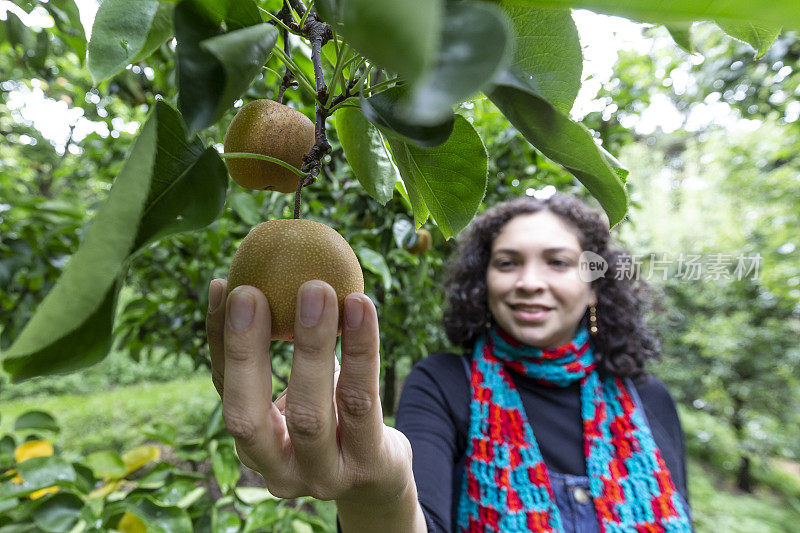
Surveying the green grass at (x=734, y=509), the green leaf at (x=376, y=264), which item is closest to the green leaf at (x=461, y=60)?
the green leaf at (x=376, y=264)

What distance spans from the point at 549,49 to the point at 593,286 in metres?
1.21

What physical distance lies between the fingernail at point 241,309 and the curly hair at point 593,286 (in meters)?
1.02

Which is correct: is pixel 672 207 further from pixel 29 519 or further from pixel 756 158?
pixel 29 519

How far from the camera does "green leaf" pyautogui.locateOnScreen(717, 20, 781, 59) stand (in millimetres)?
257

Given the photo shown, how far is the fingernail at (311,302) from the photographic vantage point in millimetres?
301

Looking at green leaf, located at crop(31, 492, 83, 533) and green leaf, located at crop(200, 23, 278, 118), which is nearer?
green leaf, located at crop(200, 23, 278, 118)

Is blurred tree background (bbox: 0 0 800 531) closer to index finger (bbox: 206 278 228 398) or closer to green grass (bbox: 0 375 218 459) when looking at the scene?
green grass (bbox: 0 375 218 459)

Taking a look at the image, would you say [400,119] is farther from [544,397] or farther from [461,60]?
[544,397]

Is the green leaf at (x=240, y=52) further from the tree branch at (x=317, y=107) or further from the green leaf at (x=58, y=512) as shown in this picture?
the green leaf at (x=58, y=512)

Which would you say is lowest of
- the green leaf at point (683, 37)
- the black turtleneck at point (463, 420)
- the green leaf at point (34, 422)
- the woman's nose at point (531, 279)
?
the green leaf at point (34, 422)

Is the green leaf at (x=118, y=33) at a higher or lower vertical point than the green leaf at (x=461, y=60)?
higher

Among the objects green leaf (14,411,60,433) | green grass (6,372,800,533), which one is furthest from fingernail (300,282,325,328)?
green grass (6,372,800,533)

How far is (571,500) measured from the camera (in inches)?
40.1

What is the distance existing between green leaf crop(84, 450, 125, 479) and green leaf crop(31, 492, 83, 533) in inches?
6.6
